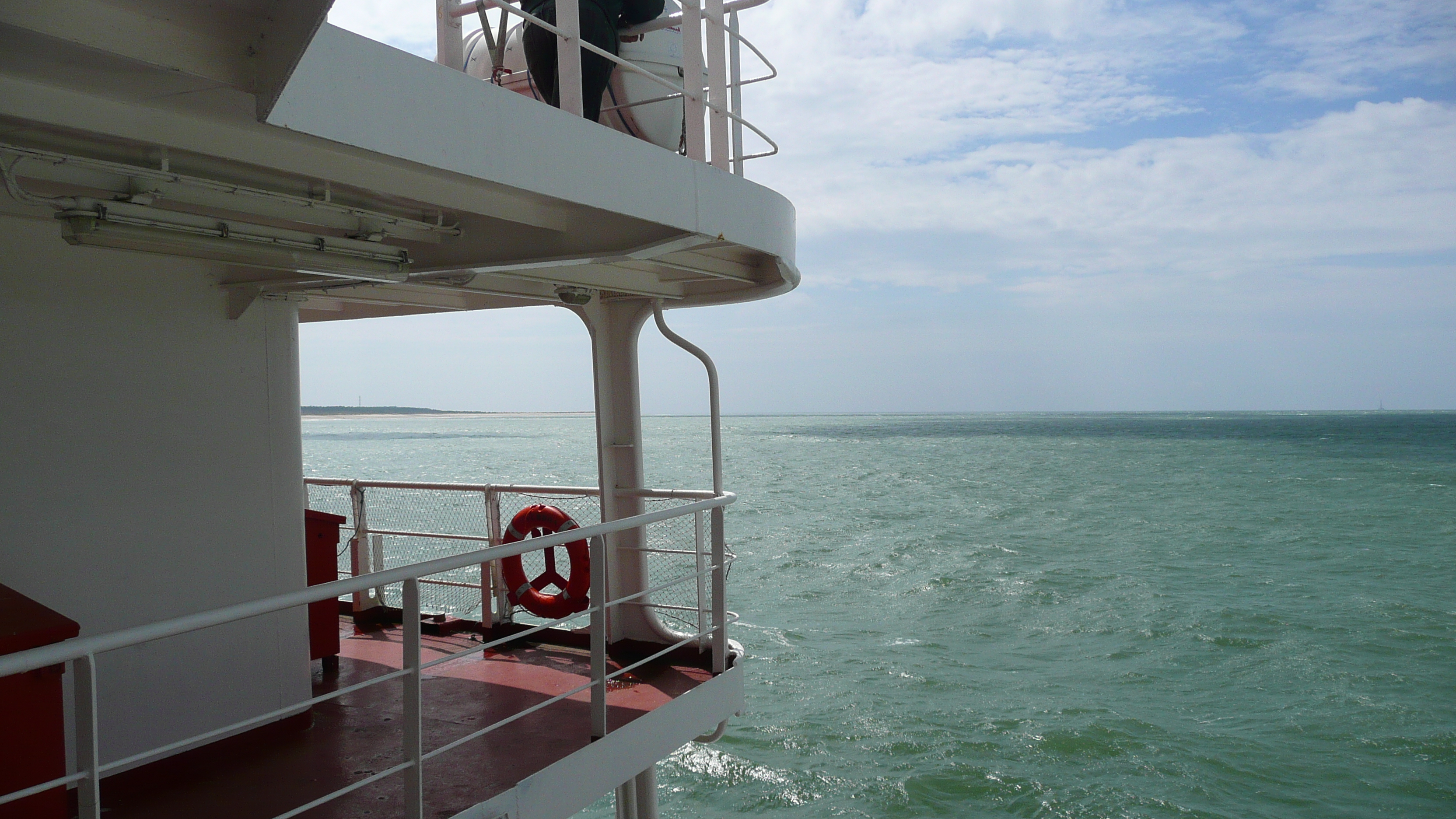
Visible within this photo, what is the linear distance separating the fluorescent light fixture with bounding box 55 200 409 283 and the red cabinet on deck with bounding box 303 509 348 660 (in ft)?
6.00

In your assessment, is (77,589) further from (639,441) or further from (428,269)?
(639,441)

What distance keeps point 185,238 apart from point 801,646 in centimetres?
1383

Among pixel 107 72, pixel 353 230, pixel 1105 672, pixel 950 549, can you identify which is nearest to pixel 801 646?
pixel 1105 672

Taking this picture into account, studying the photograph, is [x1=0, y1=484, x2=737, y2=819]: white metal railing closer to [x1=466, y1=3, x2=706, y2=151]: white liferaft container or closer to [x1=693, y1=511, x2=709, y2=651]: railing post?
[x1=693, y1=511, x2=709, y2=651]: railing post

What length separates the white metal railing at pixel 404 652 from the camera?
185cm

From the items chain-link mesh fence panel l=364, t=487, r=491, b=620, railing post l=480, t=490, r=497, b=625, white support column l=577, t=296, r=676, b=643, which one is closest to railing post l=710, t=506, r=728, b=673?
white support column l=577, t=296, r=676, b=643

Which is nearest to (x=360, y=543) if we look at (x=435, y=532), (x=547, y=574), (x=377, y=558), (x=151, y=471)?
(x=377, y=558)

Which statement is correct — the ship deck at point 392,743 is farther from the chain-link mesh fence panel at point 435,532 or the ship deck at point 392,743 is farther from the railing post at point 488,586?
the chain-link mesh fence panel at point 435,532

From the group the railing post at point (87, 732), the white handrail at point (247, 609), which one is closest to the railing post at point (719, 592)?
the white handrail at point (247, 609)

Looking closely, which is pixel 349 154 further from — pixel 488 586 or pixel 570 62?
pixel 488 586

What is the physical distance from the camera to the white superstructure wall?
3.34 meters

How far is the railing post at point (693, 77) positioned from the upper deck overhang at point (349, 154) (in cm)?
15

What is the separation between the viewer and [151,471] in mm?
3689

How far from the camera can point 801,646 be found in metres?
15.7
